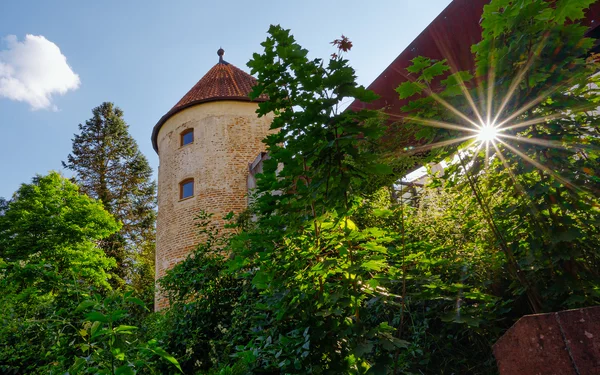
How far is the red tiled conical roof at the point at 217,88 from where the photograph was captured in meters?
15.1

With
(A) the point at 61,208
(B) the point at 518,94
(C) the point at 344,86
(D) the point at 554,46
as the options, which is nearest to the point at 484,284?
(B) the point at 518,94

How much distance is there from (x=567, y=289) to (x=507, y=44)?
48.9 inches

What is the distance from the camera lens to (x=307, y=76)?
183 cm

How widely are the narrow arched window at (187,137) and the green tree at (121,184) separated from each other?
10316mm

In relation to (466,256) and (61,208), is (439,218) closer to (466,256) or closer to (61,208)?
(466,256)

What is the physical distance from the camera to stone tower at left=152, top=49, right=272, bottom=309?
537 inches

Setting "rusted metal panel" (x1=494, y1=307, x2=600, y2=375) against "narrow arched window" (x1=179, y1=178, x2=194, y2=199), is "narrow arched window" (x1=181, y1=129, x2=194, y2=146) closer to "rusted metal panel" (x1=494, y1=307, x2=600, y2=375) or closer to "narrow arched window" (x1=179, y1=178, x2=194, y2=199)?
"narrow arched window" (x1=179, y1=178, x2=194, y2=199)

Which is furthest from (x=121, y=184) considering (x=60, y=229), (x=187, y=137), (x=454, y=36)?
(x=454, y=36)

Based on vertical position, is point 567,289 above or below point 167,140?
below

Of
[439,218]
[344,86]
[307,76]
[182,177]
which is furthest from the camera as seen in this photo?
[182,177]

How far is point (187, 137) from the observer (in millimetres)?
15297

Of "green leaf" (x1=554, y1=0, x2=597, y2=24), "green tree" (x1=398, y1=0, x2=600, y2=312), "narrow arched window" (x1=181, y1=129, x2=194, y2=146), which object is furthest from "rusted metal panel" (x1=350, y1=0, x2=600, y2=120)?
"narrow arched window" (x1=181, y1=129, x2=194, y2=146)

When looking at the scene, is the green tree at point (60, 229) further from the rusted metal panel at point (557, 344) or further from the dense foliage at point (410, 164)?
the rusted metal panel at point (557, 344)

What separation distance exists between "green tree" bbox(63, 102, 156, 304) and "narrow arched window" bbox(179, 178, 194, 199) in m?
Result: 10.6
